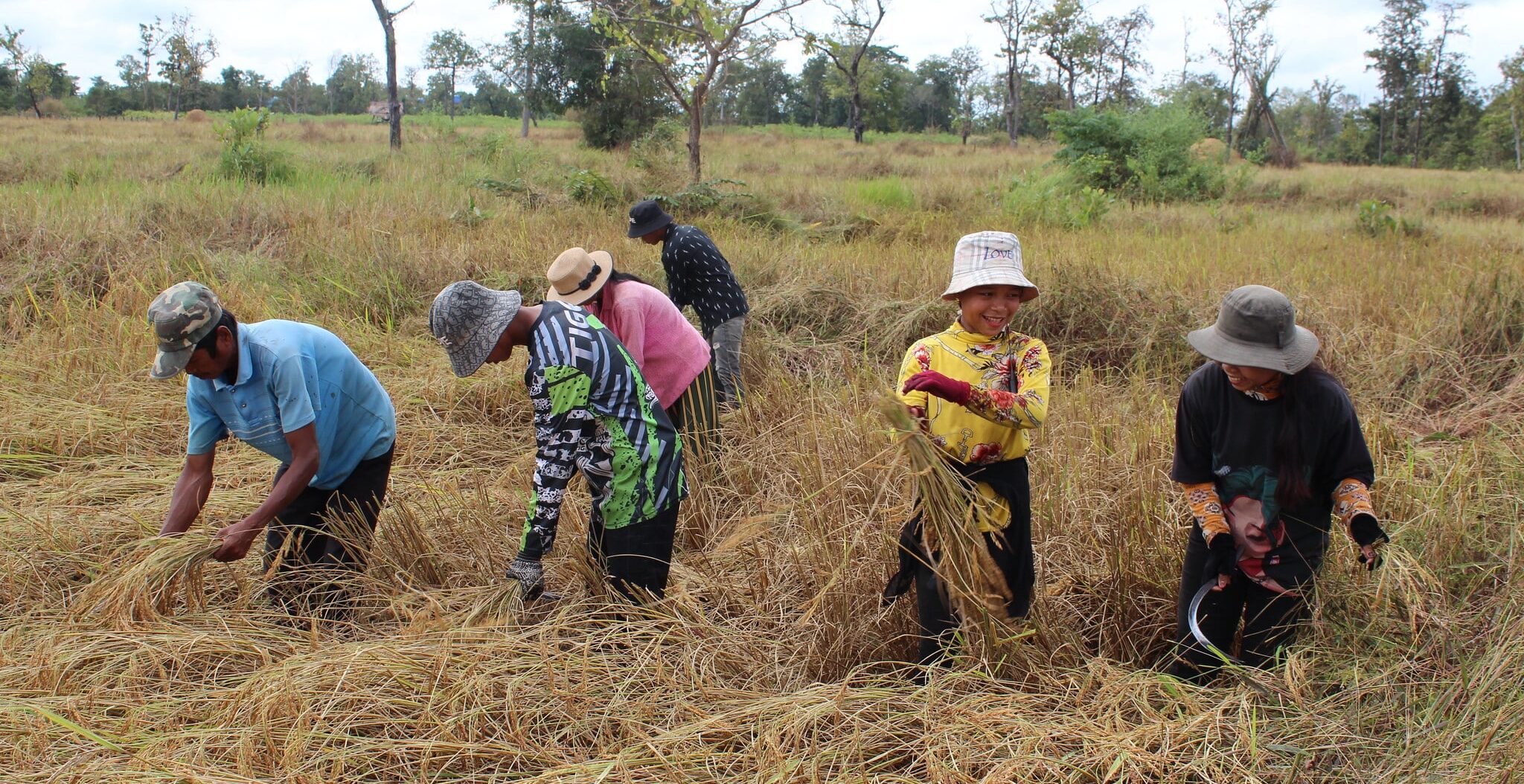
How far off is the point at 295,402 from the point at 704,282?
8.00ft

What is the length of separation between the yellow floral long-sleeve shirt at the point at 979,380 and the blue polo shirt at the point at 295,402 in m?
1.72

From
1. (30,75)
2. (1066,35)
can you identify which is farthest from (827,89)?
(30,75)

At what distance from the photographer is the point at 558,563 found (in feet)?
10.3

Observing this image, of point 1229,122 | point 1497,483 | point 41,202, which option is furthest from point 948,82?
point 1497,483

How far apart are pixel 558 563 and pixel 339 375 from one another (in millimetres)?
910

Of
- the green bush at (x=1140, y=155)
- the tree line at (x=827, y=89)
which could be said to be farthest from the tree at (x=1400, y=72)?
the green bush at (x=1140, y=155)

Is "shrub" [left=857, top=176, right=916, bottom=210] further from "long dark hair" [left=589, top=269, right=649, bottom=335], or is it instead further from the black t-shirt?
the black t-shirt

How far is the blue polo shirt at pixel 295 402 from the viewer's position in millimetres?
2666

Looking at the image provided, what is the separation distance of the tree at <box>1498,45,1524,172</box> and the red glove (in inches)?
1278

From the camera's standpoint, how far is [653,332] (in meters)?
3.83

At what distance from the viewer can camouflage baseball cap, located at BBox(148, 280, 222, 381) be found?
2461 millimetres

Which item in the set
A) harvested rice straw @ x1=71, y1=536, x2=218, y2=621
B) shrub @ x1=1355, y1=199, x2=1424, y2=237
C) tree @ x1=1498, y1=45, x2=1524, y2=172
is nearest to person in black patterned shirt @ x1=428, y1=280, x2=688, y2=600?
harvested rice straw @ x1=71, y1=536, x2=218, y2=621

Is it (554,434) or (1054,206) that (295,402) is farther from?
(1054,206)

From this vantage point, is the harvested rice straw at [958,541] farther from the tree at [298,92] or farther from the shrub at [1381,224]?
the tree at [298,92]
